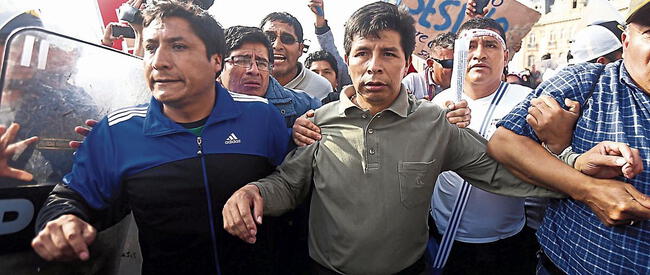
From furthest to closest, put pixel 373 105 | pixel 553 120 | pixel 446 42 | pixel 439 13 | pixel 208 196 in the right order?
pixel 439 13 < pixel 446 42 < pixel 373 105 < pixel 208 196 < pixel 553 120

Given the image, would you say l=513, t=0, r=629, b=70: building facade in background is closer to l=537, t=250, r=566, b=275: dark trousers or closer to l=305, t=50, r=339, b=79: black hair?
l=305, t=50, r=339, b=79: black hair

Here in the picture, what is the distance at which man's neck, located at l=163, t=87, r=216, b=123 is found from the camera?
174cm

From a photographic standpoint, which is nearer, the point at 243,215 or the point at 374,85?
the point at 243,215

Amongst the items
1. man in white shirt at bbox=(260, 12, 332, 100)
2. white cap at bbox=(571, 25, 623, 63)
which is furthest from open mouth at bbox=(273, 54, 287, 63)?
white cap at bbox=(571, 25, 623, 63)

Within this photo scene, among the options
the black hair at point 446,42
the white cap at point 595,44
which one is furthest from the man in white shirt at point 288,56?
the white cap at point 595,44

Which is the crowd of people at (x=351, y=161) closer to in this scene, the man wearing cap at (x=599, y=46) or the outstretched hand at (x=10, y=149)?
the outstretched hand at (x=10, y=149)

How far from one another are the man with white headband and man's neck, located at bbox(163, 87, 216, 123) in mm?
1324

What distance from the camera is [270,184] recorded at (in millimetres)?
1645

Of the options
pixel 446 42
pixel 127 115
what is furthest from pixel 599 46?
pixel 127 115

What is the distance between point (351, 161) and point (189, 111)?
30.4 inches

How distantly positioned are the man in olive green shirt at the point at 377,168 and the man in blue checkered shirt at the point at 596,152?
0.14 metres

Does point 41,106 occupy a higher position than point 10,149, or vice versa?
point 41,106

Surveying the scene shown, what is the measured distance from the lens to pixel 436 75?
3619mm

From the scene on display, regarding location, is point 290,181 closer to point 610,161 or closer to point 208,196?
point 208,196
